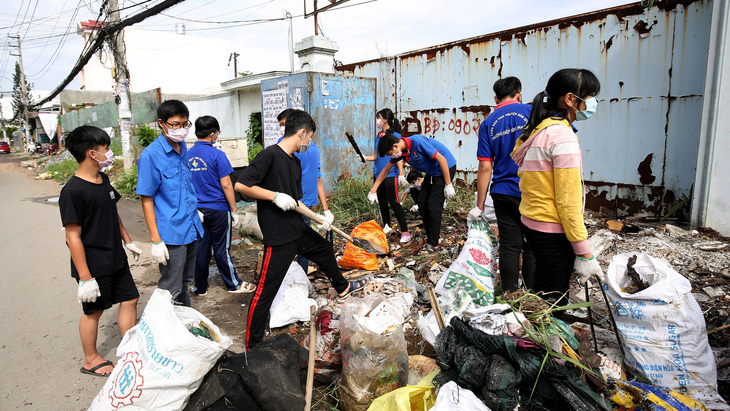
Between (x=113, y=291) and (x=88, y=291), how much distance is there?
0.25m

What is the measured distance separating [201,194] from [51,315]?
1.80 m

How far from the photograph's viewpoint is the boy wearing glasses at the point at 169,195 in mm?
2828

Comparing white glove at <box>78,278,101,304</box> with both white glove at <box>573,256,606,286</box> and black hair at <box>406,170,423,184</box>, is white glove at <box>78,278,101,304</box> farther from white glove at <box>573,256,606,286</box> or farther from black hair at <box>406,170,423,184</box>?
black hair at <box>406,170,423,184</box>

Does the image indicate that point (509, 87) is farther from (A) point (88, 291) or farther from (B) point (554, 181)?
(A) point (88, 291)

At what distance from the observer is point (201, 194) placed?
157 inches

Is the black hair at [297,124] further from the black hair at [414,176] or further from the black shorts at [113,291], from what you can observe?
the black hair at [414,176]

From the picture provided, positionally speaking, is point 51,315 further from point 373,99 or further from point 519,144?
point 373,99

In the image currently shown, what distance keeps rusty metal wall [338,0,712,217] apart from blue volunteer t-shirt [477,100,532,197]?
265 cm

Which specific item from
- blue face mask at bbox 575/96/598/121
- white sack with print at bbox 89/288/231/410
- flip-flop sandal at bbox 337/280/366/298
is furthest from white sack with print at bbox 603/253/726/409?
white sack with print at bbox 89/288/231/410

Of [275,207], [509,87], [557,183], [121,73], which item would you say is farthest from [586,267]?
[121,73]

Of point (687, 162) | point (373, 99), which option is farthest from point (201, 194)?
point (687, 162)

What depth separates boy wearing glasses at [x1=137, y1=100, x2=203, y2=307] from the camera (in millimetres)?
2828

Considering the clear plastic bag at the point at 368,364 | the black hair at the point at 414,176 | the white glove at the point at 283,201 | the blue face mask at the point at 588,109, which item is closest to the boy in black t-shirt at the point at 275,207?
the white glove at the point at 283,201

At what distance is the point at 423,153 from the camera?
14.6 ft
